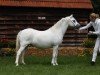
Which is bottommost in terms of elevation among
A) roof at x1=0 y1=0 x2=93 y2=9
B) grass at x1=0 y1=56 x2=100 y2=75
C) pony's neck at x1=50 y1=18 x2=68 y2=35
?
grass at x1=0 y1=56 x2=100 y2=75

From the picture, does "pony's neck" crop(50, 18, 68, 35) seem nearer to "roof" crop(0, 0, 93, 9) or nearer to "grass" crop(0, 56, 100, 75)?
"grass" crop(0, 56, 100, 75)

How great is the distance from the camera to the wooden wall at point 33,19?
2412 cm

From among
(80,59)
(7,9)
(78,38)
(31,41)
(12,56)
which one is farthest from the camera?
(78,38)

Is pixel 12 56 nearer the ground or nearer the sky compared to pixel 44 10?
nearer the ground

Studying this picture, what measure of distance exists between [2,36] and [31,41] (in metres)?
7.10

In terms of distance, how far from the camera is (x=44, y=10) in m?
24.9

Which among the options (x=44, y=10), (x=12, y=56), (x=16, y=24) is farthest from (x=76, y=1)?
(x=12, y=56)

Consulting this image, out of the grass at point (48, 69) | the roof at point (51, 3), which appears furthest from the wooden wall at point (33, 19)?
the grass at point (48, 69)

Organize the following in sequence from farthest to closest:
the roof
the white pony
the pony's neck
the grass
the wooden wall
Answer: the wooden wall, the roof, the pony's neck, the white pony, the grass

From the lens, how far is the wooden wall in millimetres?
24125

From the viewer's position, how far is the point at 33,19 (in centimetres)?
2469

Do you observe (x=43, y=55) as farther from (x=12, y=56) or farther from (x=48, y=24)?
(x=48, y=24)

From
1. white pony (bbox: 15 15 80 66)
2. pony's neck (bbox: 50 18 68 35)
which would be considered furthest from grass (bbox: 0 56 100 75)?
pony's neck (bbox: 50 18 68 35)

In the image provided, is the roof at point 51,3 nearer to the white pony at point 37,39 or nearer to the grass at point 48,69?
the grass at point 48,69
